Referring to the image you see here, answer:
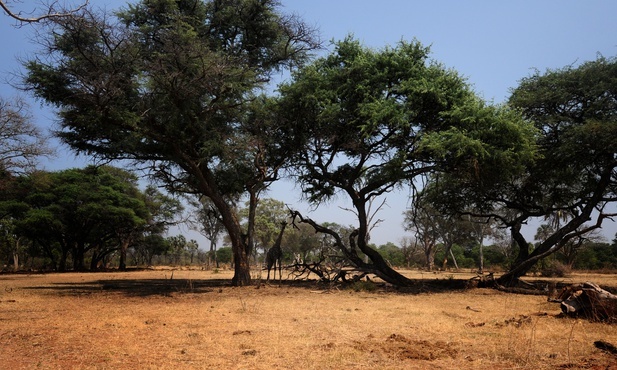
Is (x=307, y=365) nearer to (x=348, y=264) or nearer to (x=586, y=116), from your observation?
(x=348, y=264)

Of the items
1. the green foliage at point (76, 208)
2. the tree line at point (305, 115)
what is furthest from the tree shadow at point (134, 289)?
the green foliage at point (76, 208)

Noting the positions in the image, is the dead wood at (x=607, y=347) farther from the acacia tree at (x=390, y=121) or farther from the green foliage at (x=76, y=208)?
the green foliage at (x=76, y=208)

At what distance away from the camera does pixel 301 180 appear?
20078mm

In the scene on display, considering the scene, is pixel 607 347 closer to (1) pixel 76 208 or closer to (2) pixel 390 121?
(2) pixel 390 121

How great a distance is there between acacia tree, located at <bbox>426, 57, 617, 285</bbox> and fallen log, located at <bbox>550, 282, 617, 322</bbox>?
766 centimetres

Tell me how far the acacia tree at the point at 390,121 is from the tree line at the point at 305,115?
6cm

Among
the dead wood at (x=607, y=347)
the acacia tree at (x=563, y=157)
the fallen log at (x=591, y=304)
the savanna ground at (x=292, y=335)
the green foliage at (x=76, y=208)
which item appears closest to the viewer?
the savanna ground at (x=292, y=335)

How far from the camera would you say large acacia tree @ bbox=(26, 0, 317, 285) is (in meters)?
12.7

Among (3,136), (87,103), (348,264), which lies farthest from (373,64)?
(3,136)

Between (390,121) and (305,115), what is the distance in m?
3.76

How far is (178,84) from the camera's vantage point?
1298cm

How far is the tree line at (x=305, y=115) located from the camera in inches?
520

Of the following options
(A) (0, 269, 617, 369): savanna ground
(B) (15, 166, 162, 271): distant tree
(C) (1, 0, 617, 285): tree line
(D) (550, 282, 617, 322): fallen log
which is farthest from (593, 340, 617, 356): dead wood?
(B) (15, 166, 162, 271): distant tree

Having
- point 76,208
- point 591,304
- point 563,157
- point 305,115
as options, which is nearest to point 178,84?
point 305,115
